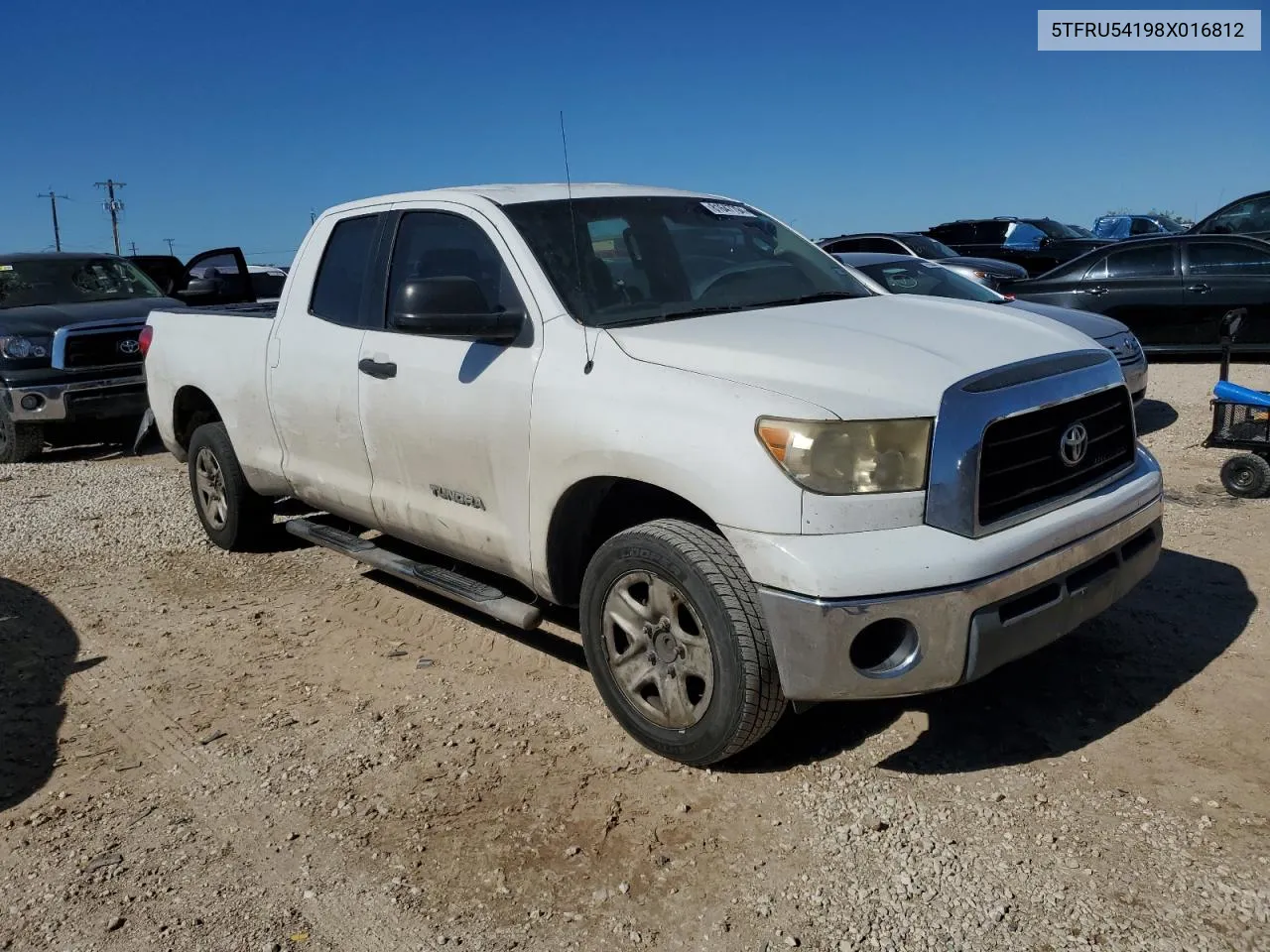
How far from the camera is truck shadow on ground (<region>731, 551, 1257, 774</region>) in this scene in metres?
3.51

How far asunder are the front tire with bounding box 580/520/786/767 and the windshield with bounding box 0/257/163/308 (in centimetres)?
925

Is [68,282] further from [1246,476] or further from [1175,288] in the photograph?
[1175,288]

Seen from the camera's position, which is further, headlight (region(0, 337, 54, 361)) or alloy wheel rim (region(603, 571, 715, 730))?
headlight (region(0, 337, 54, 361))

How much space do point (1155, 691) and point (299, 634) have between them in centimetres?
360

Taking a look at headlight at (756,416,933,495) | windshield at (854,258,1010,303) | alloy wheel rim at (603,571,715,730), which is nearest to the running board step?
alloy wheel rim at (603,571,715,730)

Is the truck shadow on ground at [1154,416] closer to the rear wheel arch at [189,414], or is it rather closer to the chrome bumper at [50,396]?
the rear wheel arch at [189,414]

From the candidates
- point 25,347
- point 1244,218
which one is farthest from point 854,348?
point 1244,218

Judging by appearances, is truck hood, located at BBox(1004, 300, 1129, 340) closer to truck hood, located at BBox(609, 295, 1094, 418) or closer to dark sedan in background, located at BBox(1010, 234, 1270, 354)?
dark sedan in background, located at BBox(1010, 234, 1270, 354)

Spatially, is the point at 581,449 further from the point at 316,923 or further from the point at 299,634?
the point at 299,634

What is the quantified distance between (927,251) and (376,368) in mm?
12266

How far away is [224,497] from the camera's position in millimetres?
6016

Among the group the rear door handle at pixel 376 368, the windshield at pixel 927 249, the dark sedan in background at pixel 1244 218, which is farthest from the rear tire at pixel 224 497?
the dark sedan in background at pixel 1244 218

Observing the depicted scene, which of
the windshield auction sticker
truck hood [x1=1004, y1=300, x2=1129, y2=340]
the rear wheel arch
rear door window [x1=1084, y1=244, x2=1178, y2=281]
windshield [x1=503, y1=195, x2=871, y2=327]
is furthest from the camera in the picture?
rear door window [x1=1084, y1=244, x2=1178, y2=281]

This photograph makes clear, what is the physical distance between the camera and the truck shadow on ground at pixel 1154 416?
8.42 m
